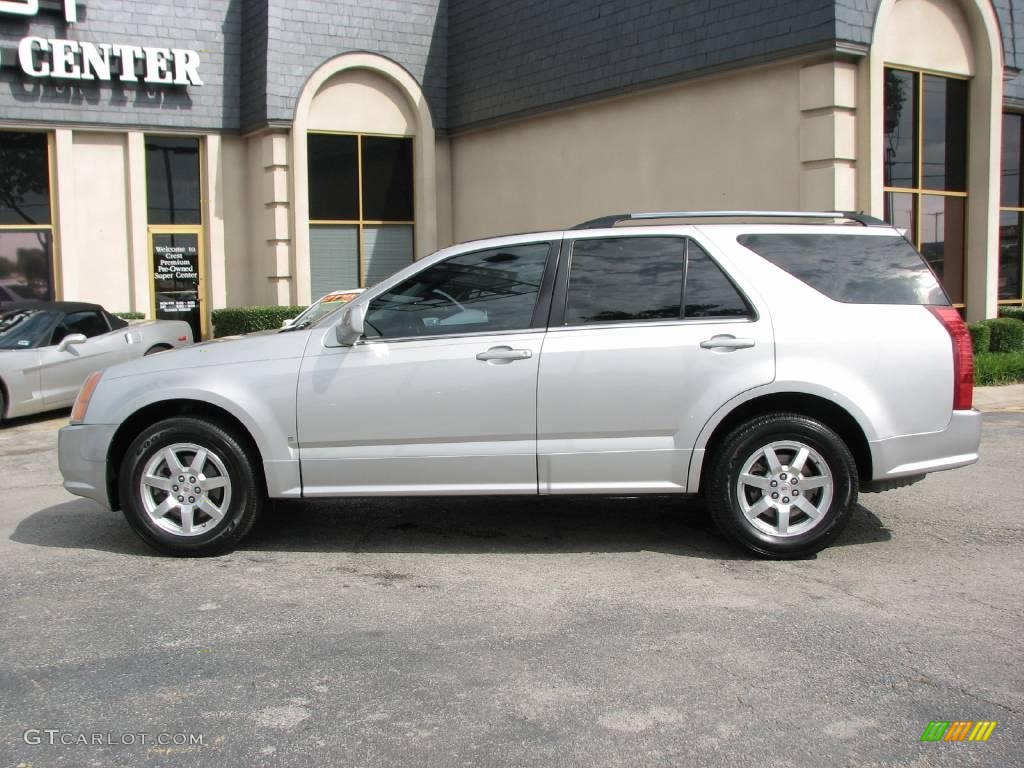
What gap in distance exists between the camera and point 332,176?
18594 millimetres

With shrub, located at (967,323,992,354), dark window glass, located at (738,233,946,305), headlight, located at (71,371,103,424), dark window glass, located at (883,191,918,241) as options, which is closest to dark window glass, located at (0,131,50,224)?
headlight, located at (71,371,103,424)

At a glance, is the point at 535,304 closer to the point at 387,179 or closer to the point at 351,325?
the point at 351,325

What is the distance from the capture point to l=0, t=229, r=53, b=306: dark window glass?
17.4m

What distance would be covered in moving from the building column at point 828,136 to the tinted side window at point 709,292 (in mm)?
7580

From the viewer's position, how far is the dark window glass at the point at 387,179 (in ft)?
62.1

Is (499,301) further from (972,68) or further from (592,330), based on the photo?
(972,68)

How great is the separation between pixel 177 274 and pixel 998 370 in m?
13.8

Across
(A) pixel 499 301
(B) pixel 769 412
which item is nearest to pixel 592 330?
(A) pixel 499 301

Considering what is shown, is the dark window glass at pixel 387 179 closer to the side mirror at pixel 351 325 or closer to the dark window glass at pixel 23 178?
the dark window glass at pixel 23 178

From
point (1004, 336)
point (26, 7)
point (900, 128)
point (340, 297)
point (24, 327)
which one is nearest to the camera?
point (340, 297)

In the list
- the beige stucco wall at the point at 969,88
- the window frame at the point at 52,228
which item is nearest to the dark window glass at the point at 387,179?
the window frame at the point at 52,228

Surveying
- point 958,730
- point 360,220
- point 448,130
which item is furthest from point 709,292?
point 448,130

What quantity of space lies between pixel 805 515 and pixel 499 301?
82.4 inches

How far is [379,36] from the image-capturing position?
18.3m
